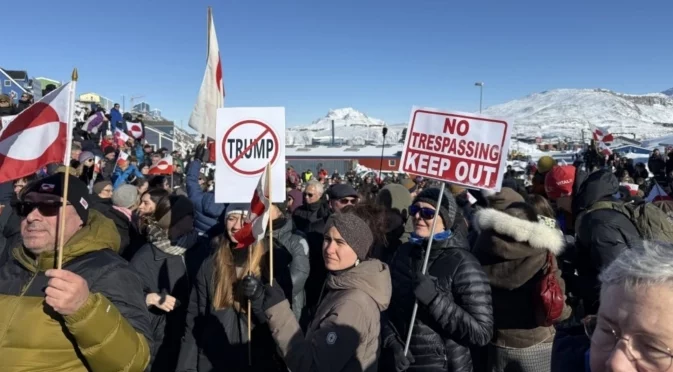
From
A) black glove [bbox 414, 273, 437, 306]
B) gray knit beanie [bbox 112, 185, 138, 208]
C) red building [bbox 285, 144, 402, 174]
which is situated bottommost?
red building [bbox 285, 144, 402, 174]

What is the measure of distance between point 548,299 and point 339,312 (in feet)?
5.34

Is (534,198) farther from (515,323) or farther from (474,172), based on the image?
(515,323)

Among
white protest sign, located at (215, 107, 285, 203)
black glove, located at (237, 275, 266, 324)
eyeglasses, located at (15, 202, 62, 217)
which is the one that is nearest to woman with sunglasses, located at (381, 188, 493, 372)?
black glove, located at (237, 275, 266, 324)

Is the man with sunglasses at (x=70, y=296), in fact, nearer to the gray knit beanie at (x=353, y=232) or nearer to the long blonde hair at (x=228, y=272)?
the long blonde hair at (x=228, y=272)

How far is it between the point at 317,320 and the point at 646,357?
1.86 m

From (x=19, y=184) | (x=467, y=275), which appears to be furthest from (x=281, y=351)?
(x=19, y=184)

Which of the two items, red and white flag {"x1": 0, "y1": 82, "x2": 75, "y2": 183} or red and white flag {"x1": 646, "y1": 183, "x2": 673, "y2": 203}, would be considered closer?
red and white flag {"x1": 0, "y1": 82, "x2": 75, "y2": 183}

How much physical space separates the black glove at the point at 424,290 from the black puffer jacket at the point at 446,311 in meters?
0.04

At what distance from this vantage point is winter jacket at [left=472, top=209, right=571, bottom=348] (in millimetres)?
3811

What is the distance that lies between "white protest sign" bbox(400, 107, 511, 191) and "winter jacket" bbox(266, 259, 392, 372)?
1.33 metres

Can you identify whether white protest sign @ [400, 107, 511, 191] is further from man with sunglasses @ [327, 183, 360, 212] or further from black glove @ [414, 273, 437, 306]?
man with sunglasses @ [327, 183, 360, 212]

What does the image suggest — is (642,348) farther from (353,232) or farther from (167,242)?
(167,242)

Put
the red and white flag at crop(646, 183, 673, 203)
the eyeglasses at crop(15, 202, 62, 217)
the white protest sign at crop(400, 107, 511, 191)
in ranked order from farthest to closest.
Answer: the red and white flag at crop(646, 183, 673, 203)
the white protest sign at crop(400, 107, 511, 191)
the eyeglasses at crop(15, 202, 62, 217)

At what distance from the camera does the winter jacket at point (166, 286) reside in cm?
422
